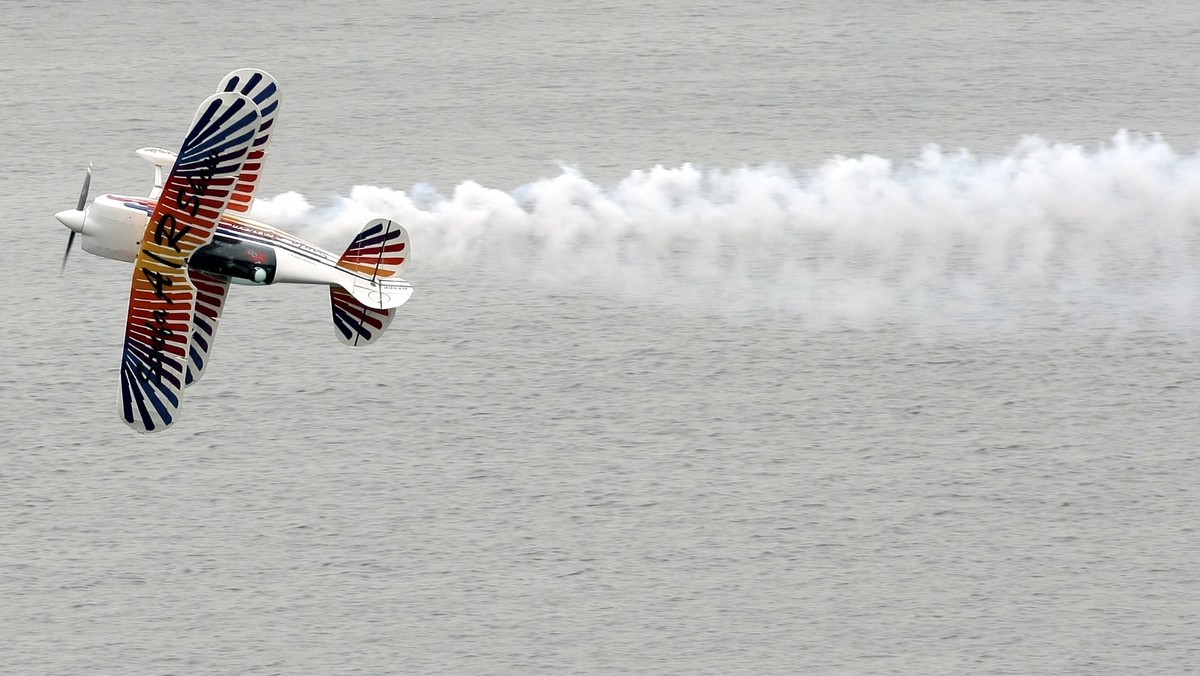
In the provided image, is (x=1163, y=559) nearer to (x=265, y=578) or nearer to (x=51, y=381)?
(x=265, y=578)

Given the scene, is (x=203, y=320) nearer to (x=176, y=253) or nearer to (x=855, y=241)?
(x=176, y=253)

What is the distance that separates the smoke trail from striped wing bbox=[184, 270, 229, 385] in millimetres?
13443

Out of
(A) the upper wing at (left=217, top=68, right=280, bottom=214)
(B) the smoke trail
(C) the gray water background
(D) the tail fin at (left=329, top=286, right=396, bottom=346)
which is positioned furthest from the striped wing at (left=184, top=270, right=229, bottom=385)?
(B) the smoke trail

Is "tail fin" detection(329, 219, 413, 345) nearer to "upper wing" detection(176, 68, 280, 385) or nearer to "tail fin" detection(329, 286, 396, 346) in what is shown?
"tail fin" detection(329, 286, 396, 346)

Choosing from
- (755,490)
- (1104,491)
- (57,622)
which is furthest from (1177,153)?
(57,622)

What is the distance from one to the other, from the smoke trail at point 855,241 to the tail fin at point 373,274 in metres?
13.5

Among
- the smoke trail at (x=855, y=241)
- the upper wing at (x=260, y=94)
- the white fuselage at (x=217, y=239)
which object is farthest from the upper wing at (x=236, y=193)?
the smoke trail at (x=855, y=241)

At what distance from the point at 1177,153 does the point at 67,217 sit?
90.7 ft

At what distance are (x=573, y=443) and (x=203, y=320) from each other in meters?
12.7

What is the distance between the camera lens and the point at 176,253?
2702 cm

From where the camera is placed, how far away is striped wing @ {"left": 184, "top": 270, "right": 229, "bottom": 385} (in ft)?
91.9

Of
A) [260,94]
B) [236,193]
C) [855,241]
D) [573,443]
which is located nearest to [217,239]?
[236,193]

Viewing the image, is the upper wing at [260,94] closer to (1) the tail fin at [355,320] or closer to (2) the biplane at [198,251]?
(2) the biplane at [198,251]

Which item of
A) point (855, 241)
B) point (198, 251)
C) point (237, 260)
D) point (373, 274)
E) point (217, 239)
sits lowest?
point (373, 274)
